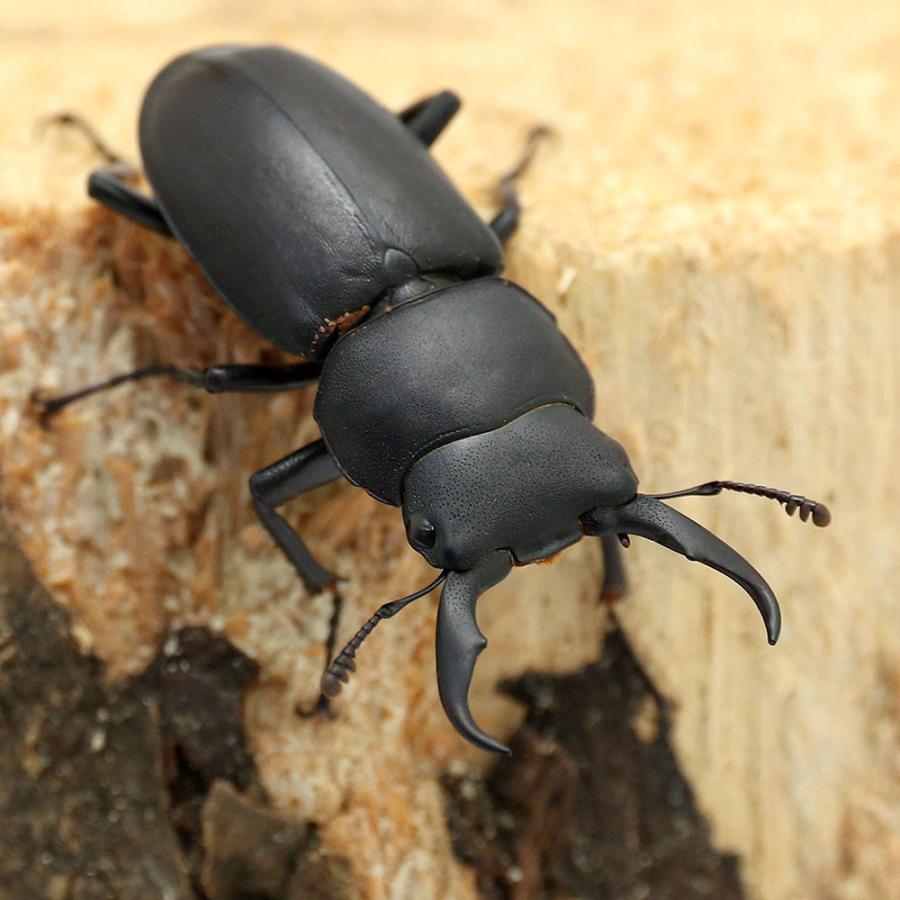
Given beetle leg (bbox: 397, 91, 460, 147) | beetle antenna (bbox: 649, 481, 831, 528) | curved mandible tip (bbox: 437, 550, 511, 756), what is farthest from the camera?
beetle leg (bbox: 397, 91, 460, 147)

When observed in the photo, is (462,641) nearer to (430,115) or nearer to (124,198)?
(124,198)

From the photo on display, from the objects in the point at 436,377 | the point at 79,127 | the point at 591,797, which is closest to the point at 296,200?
the point at 436,377

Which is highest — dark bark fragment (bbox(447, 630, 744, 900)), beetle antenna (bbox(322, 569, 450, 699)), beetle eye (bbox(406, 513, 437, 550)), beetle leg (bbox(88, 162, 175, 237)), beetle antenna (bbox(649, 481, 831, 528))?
beetle leg (bbox(88, 162, 175, 237))

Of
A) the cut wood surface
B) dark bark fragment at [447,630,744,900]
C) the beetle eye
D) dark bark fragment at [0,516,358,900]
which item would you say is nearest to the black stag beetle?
the beetle eye

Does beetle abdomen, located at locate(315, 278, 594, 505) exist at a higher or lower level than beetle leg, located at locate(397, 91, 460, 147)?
lower

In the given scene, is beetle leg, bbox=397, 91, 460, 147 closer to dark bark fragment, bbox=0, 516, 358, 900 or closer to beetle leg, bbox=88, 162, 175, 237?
beetle leg, bbox=88, 162, 175, 237

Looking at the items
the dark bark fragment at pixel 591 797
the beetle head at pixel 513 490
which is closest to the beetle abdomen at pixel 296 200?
the beetle head at pixel 513 490

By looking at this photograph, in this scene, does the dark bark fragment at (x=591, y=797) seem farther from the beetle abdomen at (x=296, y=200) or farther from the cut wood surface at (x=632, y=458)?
the beetle abdomen at (x=296, y=200)

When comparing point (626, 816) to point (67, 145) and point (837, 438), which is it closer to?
point (837, 438)

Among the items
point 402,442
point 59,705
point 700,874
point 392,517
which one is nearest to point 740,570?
point 402,442
